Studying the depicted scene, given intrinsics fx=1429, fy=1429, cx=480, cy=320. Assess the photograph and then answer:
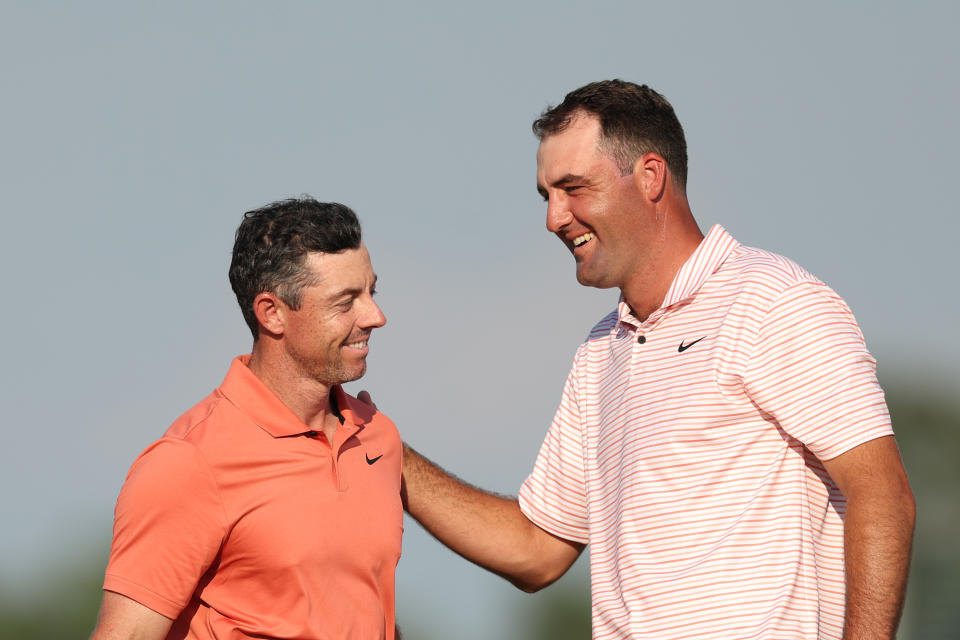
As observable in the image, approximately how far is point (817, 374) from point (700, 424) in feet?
1.73

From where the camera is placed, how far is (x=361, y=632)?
5.50 metres

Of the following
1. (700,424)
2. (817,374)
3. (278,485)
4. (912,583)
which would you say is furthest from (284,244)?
(912,583)

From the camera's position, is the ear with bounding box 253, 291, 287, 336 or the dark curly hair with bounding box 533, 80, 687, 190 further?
the dark curly hair with bounding box 533, 80, 687, 190

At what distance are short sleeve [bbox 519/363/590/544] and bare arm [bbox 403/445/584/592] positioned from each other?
0.27 ft

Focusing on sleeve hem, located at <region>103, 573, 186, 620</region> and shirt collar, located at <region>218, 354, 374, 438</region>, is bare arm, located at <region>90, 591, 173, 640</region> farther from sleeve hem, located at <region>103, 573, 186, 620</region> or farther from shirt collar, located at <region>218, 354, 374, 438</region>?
shirt collar, located at <region>218, 354, 374, 438</region>

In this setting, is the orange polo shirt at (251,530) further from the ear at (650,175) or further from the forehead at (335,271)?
the ear at (650,175)

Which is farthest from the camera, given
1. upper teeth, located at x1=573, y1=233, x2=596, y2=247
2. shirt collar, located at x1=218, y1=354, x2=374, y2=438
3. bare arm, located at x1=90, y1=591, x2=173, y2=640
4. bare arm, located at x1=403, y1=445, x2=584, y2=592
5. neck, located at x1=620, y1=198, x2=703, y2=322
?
bare arm, located at x1=403, y1=445, x2=584, y2=592

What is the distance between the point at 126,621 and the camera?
5.08 m

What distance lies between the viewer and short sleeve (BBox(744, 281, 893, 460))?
509 centimetres

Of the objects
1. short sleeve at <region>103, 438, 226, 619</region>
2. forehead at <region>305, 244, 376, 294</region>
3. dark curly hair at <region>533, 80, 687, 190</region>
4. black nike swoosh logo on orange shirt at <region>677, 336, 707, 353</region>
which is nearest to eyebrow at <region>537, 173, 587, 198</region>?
dark curly hair at <region>533, 80, 687, 190</region>

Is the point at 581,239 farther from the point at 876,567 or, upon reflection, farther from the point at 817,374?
the point at 876,567

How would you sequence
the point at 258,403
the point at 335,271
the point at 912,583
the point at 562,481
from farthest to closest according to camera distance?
the point at 912,583 → the point at 562,481 → the point at 335,271 → the point at 258,403

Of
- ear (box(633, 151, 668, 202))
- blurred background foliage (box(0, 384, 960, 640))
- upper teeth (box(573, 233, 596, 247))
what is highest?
ear (box(633, 151, 668, 202))

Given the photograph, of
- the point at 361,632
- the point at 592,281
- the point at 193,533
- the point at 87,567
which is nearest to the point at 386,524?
the point at 361,632
